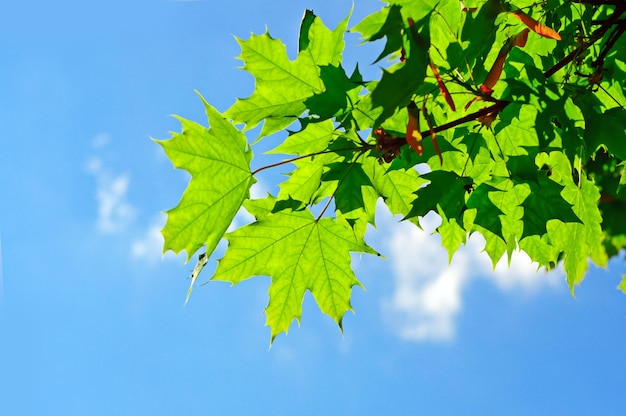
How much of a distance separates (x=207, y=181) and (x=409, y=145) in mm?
526

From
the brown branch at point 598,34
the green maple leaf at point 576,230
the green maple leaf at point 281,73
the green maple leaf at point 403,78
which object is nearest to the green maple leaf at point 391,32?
the green maple leaf at point 403,78

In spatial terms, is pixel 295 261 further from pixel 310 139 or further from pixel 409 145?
pixel 409 145

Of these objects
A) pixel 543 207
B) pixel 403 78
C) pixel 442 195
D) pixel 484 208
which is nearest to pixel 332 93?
pixel 403 78

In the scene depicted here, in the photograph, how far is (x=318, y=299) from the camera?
1743mm

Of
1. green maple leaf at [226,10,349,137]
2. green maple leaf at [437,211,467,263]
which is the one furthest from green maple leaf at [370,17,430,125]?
green maple leaf at [437,211,467,263]

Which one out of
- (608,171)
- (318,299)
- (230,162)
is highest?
(608,171)

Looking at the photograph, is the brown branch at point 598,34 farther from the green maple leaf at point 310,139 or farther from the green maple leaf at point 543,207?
the green maple leaf at point 310,139

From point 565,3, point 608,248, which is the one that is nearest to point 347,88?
point 565,3

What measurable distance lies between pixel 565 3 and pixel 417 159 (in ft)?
2.16

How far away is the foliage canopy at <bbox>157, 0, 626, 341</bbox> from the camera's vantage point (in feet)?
4.71

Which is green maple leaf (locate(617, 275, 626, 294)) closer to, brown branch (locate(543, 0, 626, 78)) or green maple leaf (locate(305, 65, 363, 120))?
brown branch (locate(543, 0, 626, 78))

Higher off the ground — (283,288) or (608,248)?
(608,248)

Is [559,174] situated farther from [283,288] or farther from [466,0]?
[283,288]

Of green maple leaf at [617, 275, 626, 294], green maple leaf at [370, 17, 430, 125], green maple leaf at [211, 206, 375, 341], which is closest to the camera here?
green maple leaf at [370, 17, 430, 125]
